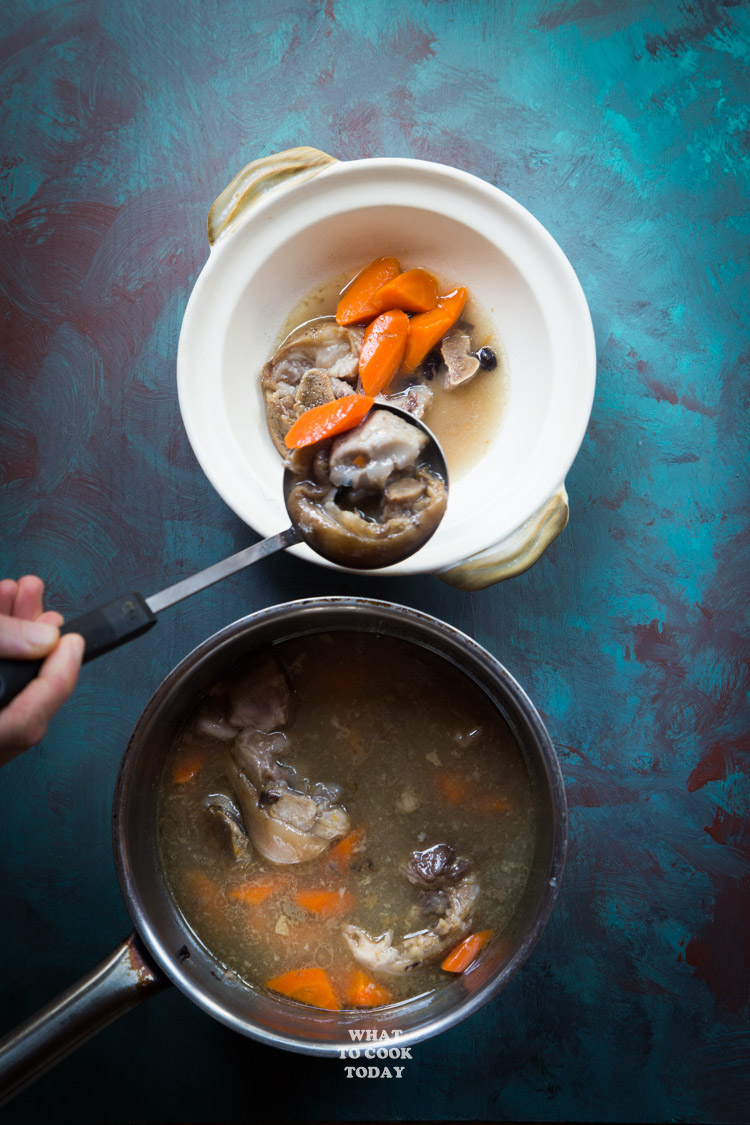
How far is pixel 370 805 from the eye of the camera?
5.37 feet

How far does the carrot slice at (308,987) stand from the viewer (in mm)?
1607

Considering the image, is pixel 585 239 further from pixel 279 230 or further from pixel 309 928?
pixel 309 928

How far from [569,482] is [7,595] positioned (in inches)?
49.1

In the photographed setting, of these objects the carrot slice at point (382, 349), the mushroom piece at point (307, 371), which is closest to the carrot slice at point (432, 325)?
the carrot slice at point (382, 349)

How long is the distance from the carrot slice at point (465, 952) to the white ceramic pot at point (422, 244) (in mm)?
748

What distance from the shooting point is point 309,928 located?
63.7 inches

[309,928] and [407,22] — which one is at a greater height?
[407,22]

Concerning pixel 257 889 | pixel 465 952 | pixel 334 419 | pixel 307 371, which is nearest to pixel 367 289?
pixel 307 371

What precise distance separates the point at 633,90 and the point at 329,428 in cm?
119

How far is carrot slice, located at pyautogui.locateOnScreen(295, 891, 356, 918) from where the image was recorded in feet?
5.31

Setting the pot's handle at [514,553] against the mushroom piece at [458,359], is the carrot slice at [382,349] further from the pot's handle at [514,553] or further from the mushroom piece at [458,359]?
the pot's handle at [514,553]

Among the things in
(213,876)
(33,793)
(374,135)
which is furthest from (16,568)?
(374,135)

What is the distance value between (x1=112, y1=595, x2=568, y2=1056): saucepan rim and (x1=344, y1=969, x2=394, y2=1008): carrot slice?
0.31 feet

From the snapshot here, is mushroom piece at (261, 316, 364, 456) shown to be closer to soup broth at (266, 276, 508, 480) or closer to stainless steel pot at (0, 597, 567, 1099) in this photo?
soup broth at (266, 276, 508, 480)
